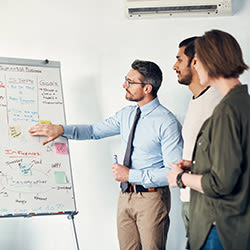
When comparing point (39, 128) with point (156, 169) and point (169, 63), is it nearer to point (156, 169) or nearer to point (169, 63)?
point (156, 169)

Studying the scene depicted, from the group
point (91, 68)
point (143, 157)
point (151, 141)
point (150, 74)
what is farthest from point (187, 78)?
point (91, 68)

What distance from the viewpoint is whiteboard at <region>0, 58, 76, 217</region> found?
8.93 ft

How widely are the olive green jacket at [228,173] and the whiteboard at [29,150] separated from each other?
1.25m

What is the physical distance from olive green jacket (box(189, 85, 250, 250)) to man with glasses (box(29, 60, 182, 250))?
34.6 inches

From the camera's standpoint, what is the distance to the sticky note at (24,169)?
2.75m

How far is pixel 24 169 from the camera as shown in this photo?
2762 mm

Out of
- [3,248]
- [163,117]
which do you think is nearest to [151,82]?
[163,117]

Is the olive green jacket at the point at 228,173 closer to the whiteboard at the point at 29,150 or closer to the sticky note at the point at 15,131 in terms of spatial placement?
the whiteboard at the point at 29,150

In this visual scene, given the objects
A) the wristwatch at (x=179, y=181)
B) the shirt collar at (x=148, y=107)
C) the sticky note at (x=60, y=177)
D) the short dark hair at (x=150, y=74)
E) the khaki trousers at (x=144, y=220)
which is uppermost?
the short dark hair at (x=150, y=74)

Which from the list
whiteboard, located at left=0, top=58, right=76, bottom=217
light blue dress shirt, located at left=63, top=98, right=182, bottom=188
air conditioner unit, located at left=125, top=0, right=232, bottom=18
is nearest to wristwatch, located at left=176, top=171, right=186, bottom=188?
light blue dress shirt, located at left=63, top=98, right=182, bottom=188

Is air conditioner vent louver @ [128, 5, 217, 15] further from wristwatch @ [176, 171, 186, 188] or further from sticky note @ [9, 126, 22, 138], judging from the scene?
wristwatch @ [176, 171, 186, 188]

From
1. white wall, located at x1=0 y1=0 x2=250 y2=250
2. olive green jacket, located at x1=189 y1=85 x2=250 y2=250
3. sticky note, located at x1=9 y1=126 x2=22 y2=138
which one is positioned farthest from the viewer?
white wall, located at x1=0 y1=0 x2=250 y2=250

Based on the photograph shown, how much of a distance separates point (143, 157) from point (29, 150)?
28.7 inches

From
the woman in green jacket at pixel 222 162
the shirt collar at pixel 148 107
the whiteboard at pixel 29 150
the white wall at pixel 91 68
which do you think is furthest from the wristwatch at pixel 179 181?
the white wall at pixel 91 68
